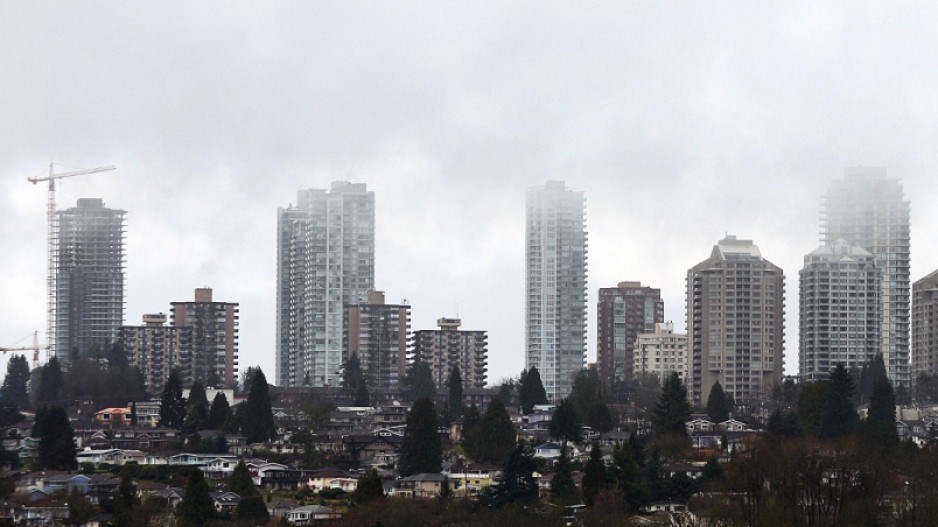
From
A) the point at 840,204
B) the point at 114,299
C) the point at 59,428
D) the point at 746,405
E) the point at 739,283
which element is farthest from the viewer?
the point at 114,299

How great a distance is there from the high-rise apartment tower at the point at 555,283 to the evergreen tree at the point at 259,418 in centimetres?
4961

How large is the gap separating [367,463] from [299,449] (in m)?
→ 3.58

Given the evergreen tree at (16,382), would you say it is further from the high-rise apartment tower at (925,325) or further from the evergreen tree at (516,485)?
the high-rise apartment tower at (925,325)

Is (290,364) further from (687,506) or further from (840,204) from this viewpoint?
(687,506)

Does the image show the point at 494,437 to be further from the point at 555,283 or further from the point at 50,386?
the point at 555,283

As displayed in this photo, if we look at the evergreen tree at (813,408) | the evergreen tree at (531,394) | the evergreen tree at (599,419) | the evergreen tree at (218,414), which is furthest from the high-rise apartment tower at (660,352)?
the evergreen tree at (813,408)

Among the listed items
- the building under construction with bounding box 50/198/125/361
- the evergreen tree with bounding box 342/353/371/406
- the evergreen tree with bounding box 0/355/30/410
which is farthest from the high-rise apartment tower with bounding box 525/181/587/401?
the evergreen tree with bounding box 0/355/30/410

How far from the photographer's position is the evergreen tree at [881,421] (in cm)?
8157

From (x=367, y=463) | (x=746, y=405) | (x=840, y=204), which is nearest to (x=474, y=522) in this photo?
(x=367, y=463)

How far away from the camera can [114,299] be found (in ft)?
507

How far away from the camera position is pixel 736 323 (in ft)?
413

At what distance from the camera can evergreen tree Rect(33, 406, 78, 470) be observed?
3391 inches

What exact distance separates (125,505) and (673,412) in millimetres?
26934

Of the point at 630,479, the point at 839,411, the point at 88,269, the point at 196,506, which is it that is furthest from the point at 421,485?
the point at 88,269
